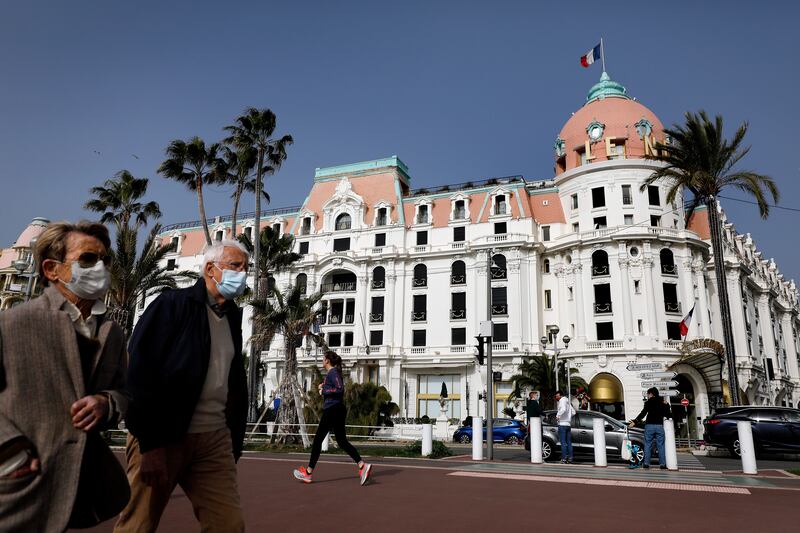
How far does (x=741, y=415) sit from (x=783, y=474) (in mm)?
7209

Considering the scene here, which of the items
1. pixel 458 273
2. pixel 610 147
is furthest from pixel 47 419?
pixel 610 147

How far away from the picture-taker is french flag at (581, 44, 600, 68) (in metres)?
45.9

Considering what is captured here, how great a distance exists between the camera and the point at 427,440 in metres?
14.8

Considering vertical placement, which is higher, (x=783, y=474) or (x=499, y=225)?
(x=499, y=225)

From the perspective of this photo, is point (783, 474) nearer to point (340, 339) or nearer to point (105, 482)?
point (105, 482)

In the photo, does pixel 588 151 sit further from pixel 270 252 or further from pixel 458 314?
pixel 270 252

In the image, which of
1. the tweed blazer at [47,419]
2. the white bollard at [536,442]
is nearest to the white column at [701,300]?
the white bollard at [536,442]

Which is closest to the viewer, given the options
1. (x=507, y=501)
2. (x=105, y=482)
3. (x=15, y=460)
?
(x=15, y=460)

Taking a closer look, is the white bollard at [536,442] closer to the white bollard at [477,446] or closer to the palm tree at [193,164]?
the white bollard at [477,446]

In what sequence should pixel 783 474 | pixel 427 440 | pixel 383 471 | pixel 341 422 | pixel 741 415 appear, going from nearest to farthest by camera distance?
1. pixel 341 422
2. pixel 383 471
3. pixel 783 474
4. pixel 427 440
5. pixel 741 415

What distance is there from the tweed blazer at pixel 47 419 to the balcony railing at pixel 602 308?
39.5 m

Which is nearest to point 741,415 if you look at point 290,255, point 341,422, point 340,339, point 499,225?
point 341,422

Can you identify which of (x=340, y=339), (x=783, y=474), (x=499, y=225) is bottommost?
(x=783, y=474)

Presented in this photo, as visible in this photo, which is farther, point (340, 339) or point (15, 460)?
point (340, 339)
